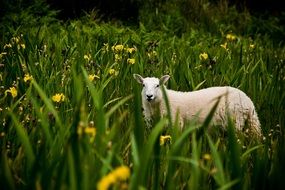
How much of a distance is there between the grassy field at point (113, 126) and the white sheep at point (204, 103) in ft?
0.37

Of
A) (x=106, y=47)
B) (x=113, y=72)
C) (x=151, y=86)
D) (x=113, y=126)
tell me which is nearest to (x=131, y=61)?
(x=113, y=72)

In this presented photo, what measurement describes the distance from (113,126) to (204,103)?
80.9 inches

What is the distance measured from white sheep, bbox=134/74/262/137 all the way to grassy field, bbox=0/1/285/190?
113 millimetres

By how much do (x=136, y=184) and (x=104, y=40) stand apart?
4360 millimetres

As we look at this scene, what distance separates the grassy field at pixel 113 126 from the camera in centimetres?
149

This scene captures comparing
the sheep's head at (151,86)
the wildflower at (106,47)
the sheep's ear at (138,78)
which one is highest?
the wildflower at (106,47)

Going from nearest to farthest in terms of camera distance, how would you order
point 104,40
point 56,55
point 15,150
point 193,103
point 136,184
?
point 136,184 → point 15,150 → point 193,103 → point 56,55 → point 104,40

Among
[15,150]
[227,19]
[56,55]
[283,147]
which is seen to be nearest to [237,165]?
[283,147]

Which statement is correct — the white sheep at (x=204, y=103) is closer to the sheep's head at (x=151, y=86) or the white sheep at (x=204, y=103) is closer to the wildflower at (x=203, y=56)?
the sheep's head at (x=151, y=86)

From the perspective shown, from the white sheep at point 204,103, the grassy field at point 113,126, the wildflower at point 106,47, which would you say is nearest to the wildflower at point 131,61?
the grassy field at point 113,126

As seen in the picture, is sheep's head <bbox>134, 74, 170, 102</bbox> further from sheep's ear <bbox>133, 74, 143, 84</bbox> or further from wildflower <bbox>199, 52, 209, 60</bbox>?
wildflower <bbox>199, 52, 209, 60</bbox>

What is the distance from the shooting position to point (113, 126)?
4.81ft

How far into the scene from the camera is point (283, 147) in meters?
2.06

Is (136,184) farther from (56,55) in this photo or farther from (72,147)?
(56,55)
